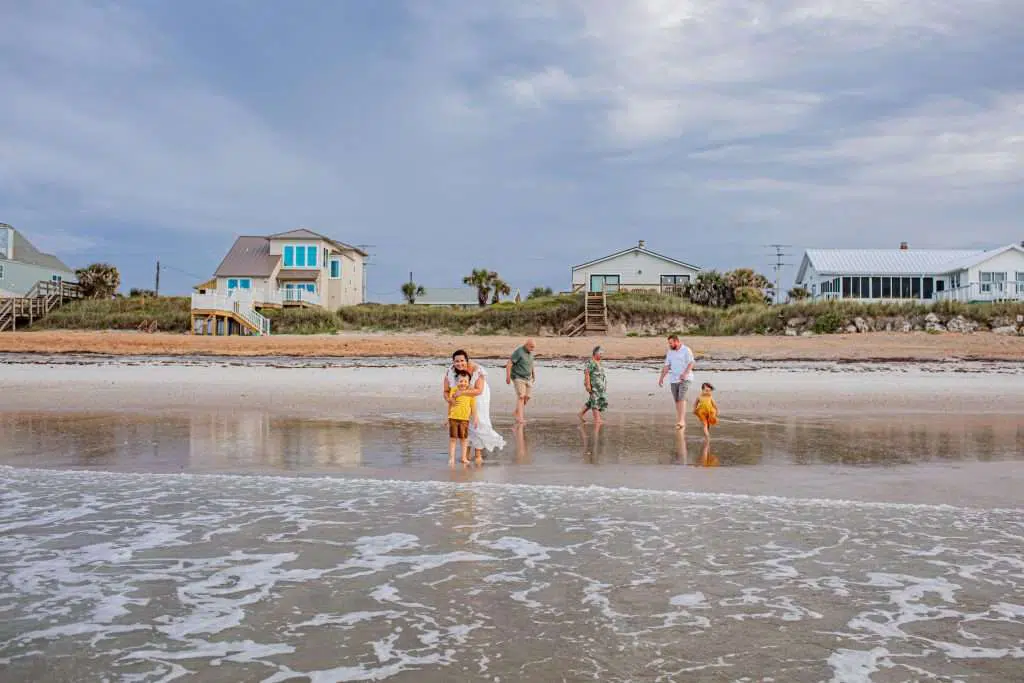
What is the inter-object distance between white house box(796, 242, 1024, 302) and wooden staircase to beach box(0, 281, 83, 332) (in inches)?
1871

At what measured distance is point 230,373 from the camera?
1013 inches

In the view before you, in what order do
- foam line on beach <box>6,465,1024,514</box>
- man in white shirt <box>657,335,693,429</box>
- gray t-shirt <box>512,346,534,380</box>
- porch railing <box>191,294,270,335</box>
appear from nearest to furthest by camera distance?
foam line on beach <box>6,465,1024,514</box> → man in white shirt <box>657,335,693,429</box> → gray t-shirt <box>512,346,534,380</box> → porch railing <box>191,294,270,335</box>

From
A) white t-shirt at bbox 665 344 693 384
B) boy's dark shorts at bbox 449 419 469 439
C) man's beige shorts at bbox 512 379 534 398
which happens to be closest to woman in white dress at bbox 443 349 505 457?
boy's dark shorts at bbox 449 419 469 439

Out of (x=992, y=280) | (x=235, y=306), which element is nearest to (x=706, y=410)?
(x=235, y=306)

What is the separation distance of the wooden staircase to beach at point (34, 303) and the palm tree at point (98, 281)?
2.43m

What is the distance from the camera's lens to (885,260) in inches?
1996

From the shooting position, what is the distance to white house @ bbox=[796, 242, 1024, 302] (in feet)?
152

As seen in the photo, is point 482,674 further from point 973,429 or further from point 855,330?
point 855,330

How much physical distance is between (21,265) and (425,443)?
57.6 metres

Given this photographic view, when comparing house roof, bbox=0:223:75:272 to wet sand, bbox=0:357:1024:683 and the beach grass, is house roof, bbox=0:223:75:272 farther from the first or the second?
wet sand, bbox=0:357:1024:683

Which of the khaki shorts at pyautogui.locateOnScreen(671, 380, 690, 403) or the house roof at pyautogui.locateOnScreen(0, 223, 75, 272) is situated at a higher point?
the house roof at pyautogui.locateOnScreen(0, 223, 75, 272)

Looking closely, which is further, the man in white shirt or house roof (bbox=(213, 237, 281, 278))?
house roof (bbox=(213, 237, 281, 278))

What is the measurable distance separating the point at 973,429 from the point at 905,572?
10.4 meters

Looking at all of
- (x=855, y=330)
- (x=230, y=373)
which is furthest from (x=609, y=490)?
(x=855, y=330)
